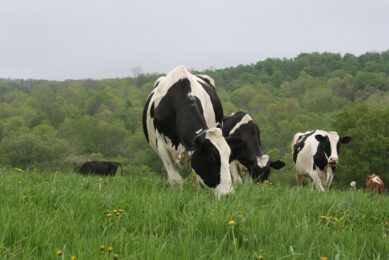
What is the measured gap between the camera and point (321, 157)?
12508 millimetres

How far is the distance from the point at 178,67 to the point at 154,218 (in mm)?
4981

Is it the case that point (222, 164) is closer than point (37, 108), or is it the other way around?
point (222, 164)

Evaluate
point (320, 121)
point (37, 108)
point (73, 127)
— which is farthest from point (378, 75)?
point (37, 108)

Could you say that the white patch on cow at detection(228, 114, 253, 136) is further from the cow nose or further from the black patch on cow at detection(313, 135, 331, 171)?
the cow nose

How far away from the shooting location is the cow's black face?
544cm

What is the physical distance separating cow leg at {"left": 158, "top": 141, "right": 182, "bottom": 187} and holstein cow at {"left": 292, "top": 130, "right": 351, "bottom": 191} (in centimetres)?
618

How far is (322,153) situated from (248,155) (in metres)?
2.84

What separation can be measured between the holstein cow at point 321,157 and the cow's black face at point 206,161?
682 cm

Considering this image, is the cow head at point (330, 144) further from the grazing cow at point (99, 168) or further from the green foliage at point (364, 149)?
the green foliage at point (364, 149)

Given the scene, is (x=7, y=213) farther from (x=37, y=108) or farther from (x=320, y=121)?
(x=37, y=108)

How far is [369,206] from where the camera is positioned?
16.8 feet

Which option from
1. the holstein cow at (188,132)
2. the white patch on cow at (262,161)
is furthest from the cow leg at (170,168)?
the white patch on cow at (262,161)

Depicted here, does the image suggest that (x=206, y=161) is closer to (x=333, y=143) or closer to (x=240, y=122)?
(x=240, y=122)

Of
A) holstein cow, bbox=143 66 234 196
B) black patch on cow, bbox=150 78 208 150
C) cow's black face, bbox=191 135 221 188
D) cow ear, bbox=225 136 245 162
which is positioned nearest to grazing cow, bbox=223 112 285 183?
holstein cow, bbox=143 66 234 196
